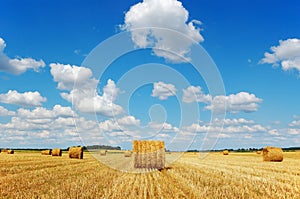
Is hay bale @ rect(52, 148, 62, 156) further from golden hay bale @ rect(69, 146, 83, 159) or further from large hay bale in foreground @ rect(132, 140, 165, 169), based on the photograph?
large hay bale in foreground @ rect(132, 140, 165, 169)

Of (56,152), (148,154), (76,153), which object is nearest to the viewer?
(148,154)

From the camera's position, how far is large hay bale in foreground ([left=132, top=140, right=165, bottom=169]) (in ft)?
56.0

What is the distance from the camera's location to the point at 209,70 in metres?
15.5

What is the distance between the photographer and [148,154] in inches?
680

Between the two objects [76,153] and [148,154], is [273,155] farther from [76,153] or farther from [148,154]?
[76,153]

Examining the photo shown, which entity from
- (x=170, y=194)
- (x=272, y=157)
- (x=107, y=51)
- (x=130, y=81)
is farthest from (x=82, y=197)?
(x=272, y=157)

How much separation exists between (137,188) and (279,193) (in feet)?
11.1

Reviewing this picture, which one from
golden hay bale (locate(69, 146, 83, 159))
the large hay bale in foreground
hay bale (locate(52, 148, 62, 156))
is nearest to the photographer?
the large hay bale in foreground

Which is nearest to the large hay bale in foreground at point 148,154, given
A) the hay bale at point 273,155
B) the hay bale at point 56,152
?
the hay bale at point 273,155

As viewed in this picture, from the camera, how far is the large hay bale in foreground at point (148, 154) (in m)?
17.1

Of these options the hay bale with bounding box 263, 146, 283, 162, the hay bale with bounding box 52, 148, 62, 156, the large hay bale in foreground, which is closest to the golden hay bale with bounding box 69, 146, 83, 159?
the hay bale with bounding box 52, 148, 62, 156

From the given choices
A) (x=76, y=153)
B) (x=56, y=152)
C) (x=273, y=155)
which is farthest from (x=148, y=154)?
(x=56, y=152)

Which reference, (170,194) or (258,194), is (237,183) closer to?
(258,194)

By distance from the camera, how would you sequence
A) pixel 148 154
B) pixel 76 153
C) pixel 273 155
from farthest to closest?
pixel 76 153 < pixel 273 155 < pixel 148 154
